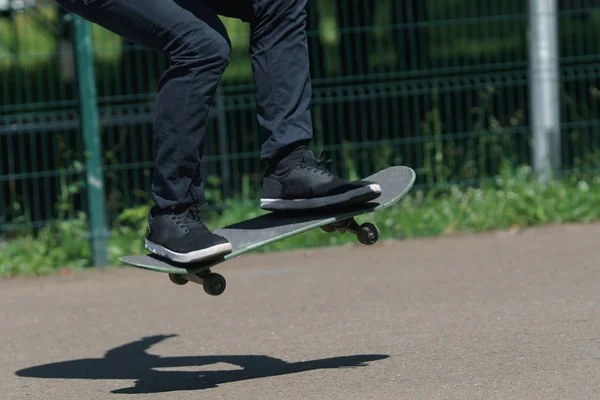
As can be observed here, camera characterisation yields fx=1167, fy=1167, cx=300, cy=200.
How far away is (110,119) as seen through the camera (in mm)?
8352

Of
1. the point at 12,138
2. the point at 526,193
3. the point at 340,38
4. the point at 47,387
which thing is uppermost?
the point at 340,38

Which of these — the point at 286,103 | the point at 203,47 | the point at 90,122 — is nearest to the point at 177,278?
the point at 286,103

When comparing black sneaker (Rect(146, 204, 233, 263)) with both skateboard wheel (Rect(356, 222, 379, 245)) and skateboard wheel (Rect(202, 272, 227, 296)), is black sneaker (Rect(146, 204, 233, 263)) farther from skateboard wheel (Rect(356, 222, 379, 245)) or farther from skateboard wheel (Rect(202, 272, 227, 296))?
skateboard wheel (Rect(356, 222, 379, 245))

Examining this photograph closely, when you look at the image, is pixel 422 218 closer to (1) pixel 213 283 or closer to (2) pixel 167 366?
(2) pixel 167 366

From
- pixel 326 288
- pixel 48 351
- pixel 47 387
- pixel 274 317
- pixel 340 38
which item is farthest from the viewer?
pixel 340 38

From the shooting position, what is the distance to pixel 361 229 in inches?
185

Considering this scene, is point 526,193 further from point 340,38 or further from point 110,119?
point 110,119

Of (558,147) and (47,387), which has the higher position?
(558,147)

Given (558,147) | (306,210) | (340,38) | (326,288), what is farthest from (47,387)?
(558,147)

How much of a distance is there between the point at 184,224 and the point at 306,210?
0.48 m

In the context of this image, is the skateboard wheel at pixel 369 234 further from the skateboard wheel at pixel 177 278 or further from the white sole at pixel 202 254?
the skateboard wheel at pixel 177 278

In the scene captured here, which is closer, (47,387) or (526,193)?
(47,387)

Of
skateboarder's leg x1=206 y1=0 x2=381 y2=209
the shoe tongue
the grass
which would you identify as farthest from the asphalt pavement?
the shoe tongue

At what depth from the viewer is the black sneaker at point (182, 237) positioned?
4375 mm
